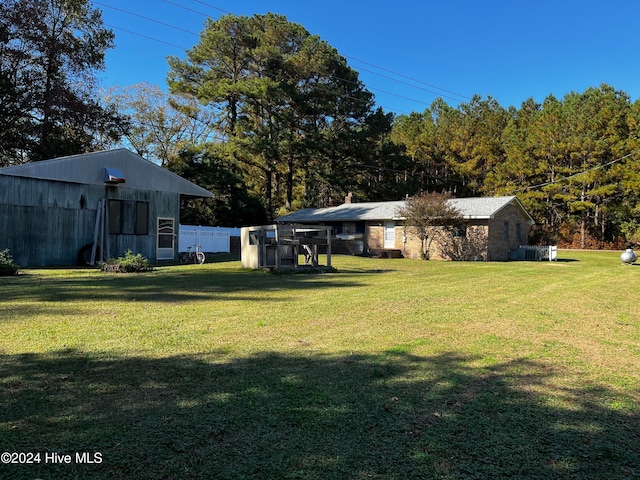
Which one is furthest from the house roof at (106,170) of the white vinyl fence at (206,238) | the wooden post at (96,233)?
the white vinyl fence at (206,238)

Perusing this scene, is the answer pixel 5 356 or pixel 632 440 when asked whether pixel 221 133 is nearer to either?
pixel 5 356

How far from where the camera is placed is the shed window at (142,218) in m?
20.4

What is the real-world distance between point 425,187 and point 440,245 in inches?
930

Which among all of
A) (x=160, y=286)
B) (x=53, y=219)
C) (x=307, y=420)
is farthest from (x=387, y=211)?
(x=307, y=420)

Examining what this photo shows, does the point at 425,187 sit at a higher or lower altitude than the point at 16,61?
lower

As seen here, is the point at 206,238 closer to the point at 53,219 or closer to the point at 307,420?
the point at 53,219

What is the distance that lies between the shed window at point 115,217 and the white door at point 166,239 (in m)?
1.88

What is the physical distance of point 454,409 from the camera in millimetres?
3436

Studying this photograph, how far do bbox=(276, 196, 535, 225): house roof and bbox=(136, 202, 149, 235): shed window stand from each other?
517 inches

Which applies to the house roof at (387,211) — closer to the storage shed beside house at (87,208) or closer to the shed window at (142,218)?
the storage shed beside house at (87,208)

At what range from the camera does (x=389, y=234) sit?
94.1ft

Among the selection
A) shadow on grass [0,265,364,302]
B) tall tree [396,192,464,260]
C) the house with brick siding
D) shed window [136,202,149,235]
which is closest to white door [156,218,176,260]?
shed window [136,202,149,235]

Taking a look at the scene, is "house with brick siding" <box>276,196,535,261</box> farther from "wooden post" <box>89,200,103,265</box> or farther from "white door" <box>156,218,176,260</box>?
"wooden post" <box>89,200,103,265</box>

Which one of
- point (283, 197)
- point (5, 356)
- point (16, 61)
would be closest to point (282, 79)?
point (283, 197)
